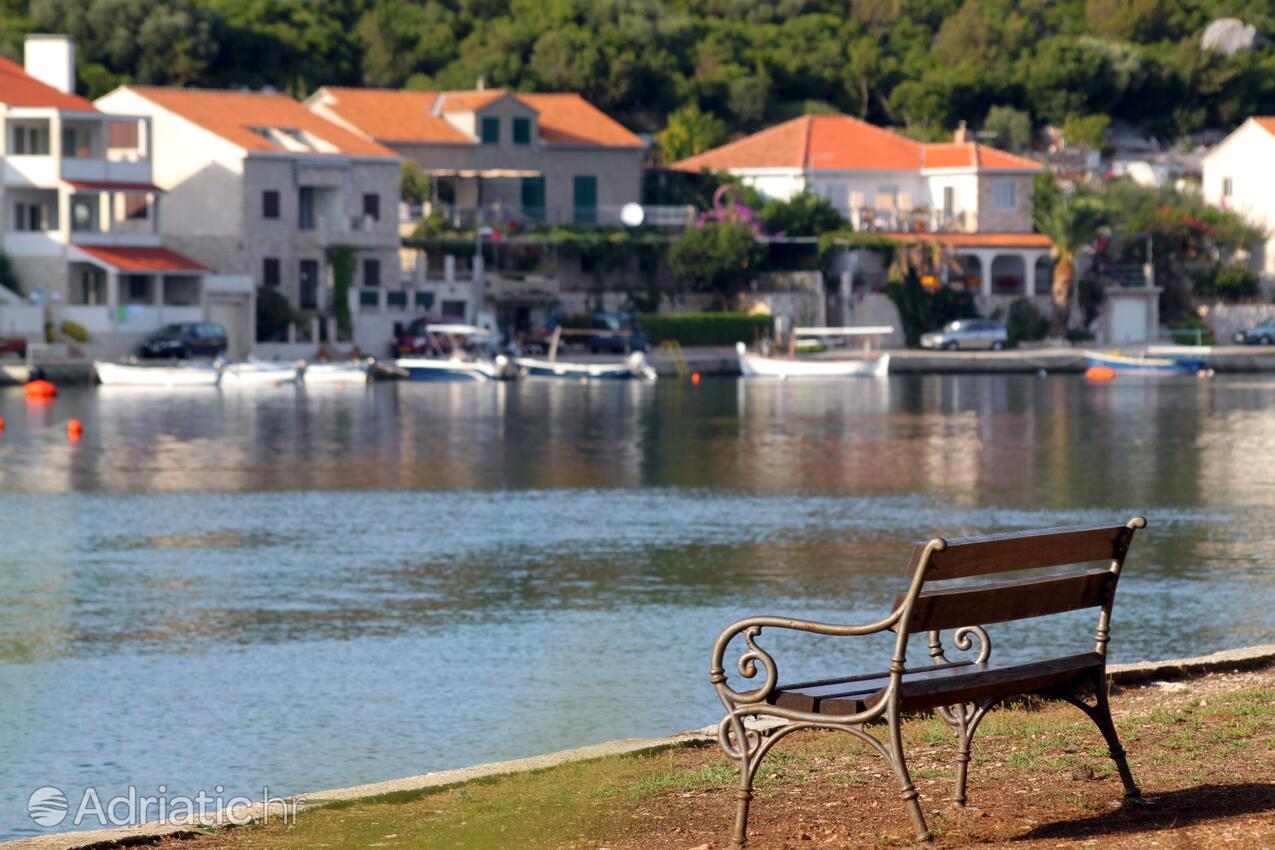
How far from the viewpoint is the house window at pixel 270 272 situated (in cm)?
8444

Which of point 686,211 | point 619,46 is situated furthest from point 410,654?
point 619,46

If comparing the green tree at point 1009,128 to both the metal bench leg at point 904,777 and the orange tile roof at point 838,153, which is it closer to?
the orange tile roof at point 838,153

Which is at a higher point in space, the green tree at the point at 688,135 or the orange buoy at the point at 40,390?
the green tree at the point at 688,135

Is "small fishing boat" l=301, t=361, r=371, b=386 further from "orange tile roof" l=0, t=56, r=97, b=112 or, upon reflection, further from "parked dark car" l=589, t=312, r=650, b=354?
"parked dark car" l=589, t=312, r=650, b=354

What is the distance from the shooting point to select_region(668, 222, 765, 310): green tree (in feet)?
312

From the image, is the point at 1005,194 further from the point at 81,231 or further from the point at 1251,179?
the point at 81,231

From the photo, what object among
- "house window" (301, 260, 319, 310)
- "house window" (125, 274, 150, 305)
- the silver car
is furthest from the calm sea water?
the silver car

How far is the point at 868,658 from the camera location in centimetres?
1844

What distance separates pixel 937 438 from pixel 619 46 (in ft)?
210

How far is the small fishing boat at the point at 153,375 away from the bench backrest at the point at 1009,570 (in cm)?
6872

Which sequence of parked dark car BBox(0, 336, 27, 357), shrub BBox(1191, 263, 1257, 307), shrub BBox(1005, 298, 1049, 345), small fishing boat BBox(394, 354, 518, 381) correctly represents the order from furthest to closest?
shrub BBox(1191, 263, 1257, 307) < shrub BBox(1005, 298, 1049, 345) < small fishing boat BBox(394, 354, 518, 381) < parked dark car BBox(0, 336, 27, 357)

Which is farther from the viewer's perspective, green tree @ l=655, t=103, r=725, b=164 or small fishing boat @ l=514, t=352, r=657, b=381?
green tree @ l=655, t=103, r=725, b=164

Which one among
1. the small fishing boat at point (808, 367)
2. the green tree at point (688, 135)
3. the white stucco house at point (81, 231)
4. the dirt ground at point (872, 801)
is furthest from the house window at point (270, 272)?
the dirt ground at point (872, 801)

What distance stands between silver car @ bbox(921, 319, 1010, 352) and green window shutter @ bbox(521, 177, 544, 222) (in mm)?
18103
